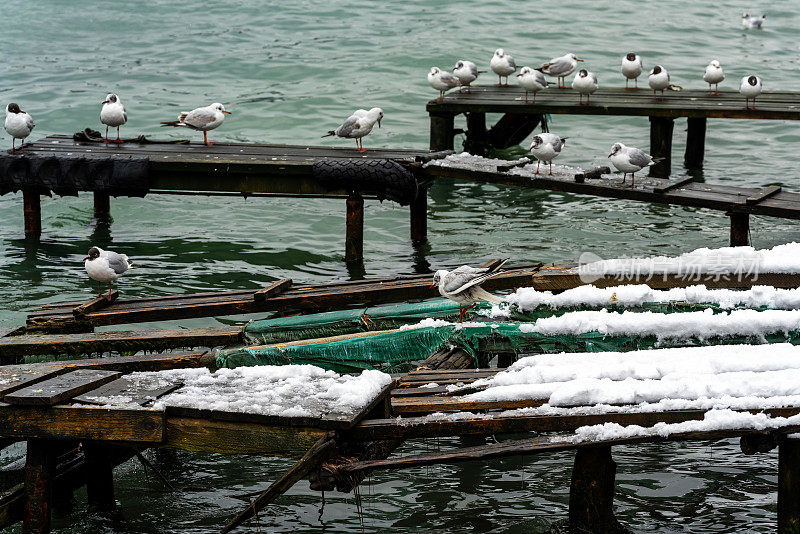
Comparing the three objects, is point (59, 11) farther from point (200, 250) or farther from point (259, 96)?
point (200, 250)

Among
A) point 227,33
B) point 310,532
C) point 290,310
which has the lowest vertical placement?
point 310,532

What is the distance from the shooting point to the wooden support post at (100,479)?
20.4 feet

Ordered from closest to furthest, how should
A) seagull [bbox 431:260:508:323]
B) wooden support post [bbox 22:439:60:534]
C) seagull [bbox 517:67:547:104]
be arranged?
wooden support post [bbox 22:439:60:534] < seagull [bbox 431:260:508:323] < seagull [bbox 517:67:547:104]

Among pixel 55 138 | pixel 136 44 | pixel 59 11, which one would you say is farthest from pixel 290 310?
pixel 59 11

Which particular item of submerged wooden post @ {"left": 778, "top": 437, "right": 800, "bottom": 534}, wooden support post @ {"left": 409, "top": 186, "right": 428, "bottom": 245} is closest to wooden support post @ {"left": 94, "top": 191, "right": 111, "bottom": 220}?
wooden support post @ {"left": 409, "top": 186, "right": 428, "bottom": 245}

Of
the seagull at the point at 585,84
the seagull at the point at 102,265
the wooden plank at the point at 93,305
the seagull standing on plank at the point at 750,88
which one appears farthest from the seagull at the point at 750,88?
the wooden plank at the point at 93,305

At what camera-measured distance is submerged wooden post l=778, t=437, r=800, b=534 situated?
518cm

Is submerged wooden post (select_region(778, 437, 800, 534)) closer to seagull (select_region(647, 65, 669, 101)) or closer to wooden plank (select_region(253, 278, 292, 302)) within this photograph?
wooden plank (select_region(253, 278, 292, 302))

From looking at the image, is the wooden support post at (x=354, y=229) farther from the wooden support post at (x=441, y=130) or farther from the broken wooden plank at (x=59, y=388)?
the broken wooden plank at (x=59, y=388)

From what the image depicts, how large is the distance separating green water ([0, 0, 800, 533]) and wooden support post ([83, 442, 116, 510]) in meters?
0.10

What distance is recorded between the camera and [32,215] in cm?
1346

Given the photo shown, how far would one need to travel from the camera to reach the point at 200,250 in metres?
13.4

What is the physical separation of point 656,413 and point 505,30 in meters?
22.4

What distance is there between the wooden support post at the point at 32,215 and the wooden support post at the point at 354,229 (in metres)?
4.00
